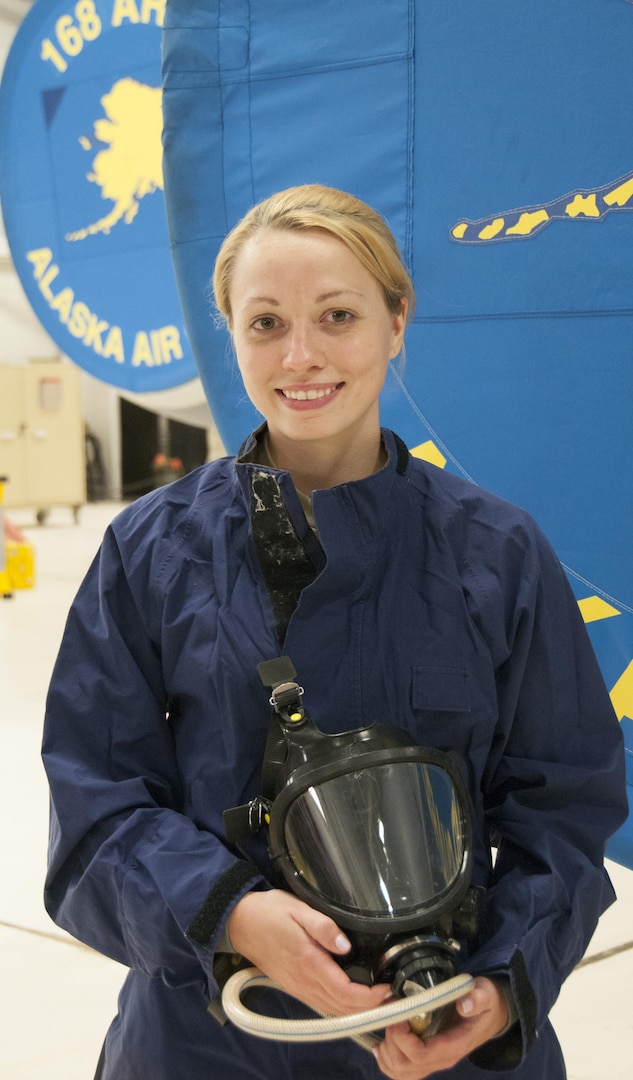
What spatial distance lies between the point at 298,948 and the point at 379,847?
0.10 meters

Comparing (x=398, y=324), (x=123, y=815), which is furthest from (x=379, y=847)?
(x=398, y=324)

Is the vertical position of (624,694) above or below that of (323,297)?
below

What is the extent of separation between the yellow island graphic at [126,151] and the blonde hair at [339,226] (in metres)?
1.91

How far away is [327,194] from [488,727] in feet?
1.81

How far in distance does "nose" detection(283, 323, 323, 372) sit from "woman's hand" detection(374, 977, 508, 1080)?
578 millimetres

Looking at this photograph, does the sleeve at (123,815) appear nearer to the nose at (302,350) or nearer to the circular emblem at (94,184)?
the nose at (302,350)

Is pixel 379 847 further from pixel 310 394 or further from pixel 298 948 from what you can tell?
pixel 310 394

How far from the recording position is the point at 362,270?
3.84 ft

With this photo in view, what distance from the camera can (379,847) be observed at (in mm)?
987

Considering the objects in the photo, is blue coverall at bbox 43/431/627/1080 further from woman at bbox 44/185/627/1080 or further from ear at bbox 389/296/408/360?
ear at bbox 389/296/408/360

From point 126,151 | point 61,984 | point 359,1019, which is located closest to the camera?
point 359,1019

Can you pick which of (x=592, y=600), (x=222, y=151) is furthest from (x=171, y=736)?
(x=222, y=151)

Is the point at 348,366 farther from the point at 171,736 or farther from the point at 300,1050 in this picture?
the point at 300,1050

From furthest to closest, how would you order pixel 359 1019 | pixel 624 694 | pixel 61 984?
pixel 61 984 < pixel 624 694 < pixel 359 1019
